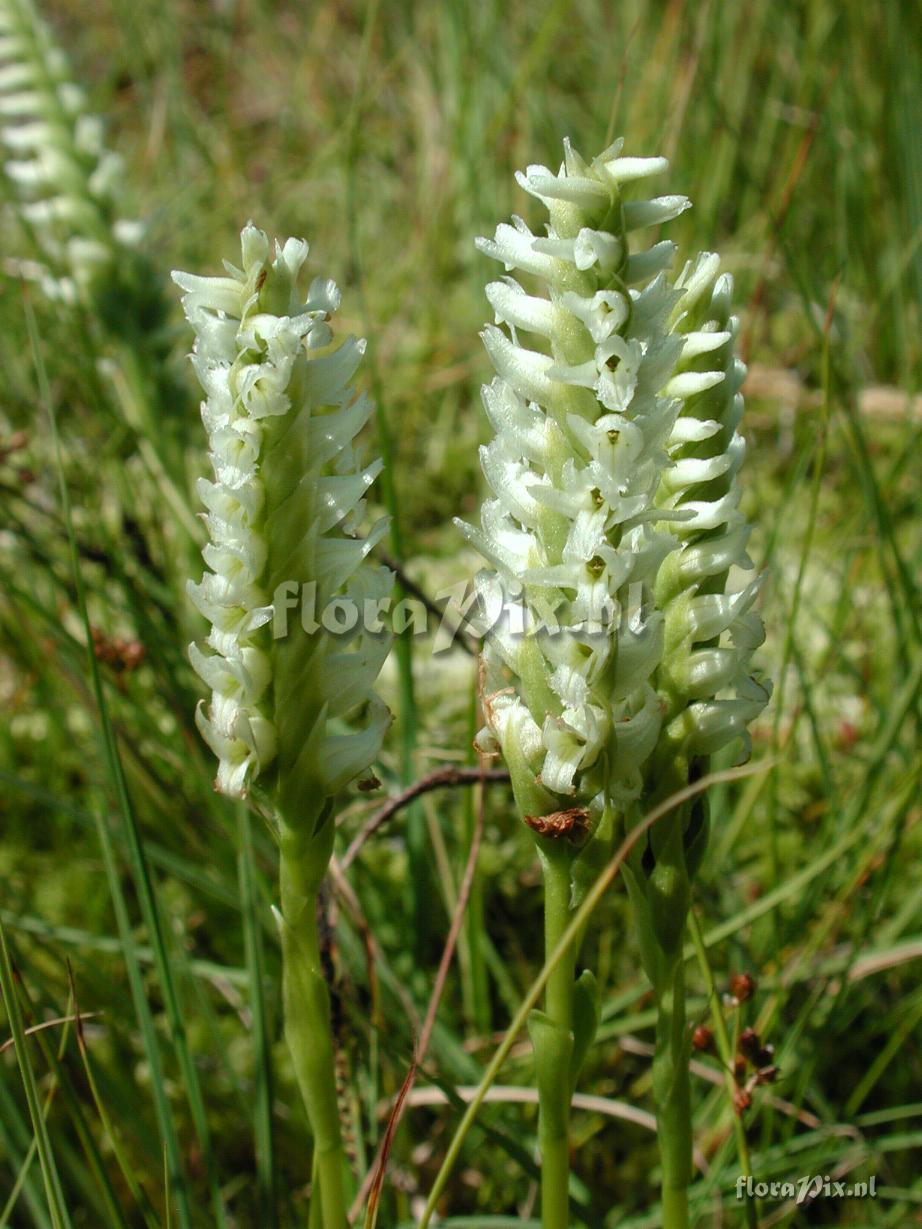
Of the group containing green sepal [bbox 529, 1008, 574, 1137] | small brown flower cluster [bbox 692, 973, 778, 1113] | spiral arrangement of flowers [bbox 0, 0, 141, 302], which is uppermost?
spiral arrangement of flowers [bbox 0, 0, 141, 302]

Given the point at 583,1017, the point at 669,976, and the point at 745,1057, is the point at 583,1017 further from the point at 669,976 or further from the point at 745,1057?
the point at 745,1057

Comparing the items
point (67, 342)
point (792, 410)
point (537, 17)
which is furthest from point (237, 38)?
point (792, 410)

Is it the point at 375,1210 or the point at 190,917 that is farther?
the point at 190,917

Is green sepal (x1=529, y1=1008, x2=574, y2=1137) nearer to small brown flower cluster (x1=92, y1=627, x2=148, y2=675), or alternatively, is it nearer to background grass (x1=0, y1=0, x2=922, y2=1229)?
background grass (x1=0, y1=0, x2=922, y2=1229)

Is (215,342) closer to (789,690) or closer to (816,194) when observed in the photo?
(789,690)

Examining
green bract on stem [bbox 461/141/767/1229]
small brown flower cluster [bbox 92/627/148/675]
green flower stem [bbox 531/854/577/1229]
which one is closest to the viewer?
green bract on stem [bbox 461/141/767/1229]

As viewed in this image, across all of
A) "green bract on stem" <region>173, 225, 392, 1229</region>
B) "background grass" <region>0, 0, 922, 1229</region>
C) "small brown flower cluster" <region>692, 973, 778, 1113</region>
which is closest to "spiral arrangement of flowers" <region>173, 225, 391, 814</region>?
"green bract on stem" <region>173, 225, 392, 1229</region>
